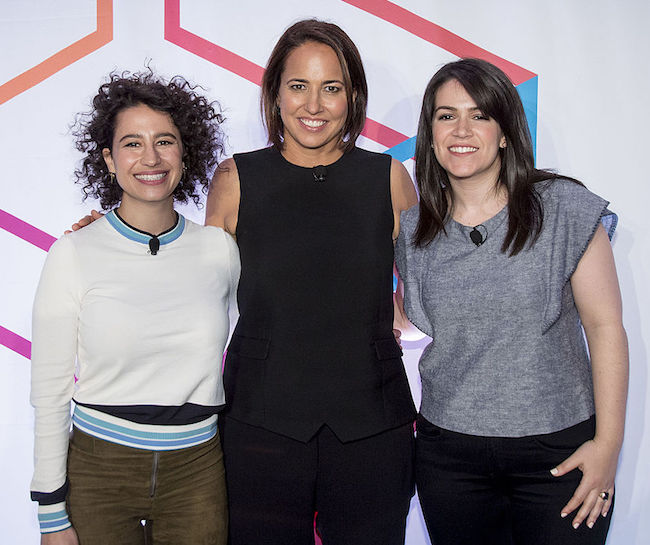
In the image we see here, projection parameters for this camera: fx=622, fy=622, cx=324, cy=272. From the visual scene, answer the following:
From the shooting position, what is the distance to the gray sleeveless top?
1370 millimetres

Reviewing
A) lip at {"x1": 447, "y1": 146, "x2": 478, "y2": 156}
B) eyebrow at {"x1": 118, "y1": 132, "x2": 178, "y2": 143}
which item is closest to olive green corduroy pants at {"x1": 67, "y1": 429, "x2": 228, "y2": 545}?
eyebrow at {"x1": 118, "y1": 132, "x2": 178, "y2": 143}

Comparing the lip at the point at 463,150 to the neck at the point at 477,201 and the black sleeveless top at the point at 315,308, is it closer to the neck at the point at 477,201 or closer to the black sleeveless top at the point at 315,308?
the neck at the point at 477,201

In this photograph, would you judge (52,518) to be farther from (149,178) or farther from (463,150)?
(463,150)

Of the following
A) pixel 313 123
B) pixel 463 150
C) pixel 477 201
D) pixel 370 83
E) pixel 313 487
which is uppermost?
pixel 370 83

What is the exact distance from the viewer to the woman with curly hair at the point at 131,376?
4.47 feet

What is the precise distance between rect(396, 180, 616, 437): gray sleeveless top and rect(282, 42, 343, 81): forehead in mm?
565

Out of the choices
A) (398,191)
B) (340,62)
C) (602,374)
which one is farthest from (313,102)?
(602,374)

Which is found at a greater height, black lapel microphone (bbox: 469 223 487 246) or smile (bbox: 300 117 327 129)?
Answer: smile (bbox: 300 117 327 129)

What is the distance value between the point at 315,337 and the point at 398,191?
474 mm

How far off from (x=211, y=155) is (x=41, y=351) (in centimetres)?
70

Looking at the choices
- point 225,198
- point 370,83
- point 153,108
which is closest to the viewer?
point 153,108

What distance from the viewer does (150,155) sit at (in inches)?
59.0

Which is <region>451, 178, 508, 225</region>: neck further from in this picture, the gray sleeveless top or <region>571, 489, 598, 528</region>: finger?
<region>571, 489, 598, 528</region>: finger

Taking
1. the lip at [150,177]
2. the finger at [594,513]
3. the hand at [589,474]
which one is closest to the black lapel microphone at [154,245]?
the lip at [150,177]
